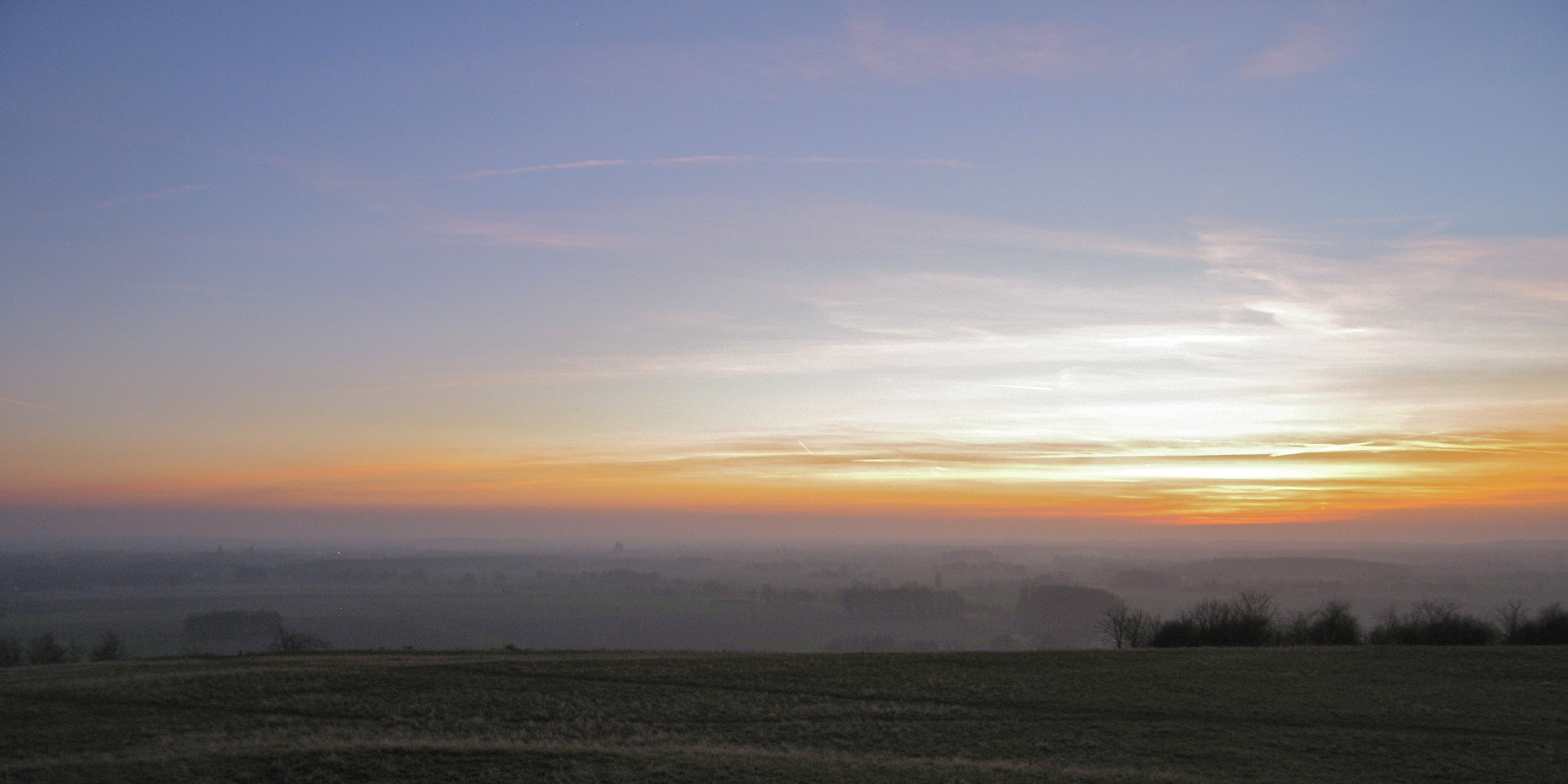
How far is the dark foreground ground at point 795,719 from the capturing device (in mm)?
20031

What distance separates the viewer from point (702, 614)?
152500mm

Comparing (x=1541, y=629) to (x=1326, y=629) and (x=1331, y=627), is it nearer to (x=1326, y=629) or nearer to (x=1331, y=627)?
(x=1331, y=627)

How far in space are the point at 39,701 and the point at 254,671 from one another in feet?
19.8

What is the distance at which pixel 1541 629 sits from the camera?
4544 cm

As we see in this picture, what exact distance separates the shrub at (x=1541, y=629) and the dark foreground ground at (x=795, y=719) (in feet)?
35.4

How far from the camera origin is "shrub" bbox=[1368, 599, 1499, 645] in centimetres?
4569

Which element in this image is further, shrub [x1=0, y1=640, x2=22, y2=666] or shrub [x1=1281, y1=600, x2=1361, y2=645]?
shrub [x1=0, y1=640, x2=22, y2=666]

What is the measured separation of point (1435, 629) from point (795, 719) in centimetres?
4076

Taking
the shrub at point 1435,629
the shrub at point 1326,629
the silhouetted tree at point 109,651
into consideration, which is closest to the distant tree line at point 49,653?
the silhouetted tree at point 109,651

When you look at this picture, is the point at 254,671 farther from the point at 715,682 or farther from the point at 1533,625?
the point at 1533,625

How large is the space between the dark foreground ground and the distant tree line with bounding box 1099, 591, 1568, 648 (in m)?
10.0

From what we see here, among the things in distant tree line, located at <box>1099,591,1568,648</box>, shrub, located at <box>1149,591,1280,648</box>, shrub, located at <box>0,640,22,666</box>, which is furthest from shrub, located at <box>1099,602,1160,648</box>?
shrub, located at <box>0,640,22,666</box>

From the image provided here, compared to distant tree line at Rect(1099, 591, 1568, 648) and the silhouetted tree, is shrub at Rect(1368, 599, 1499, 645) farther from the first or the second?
the silhouetted tree

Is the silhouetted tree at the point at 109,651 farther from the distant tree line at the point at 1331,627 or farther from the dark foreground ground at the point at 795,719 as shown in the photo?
the distant tree line at the point at 1331,627
